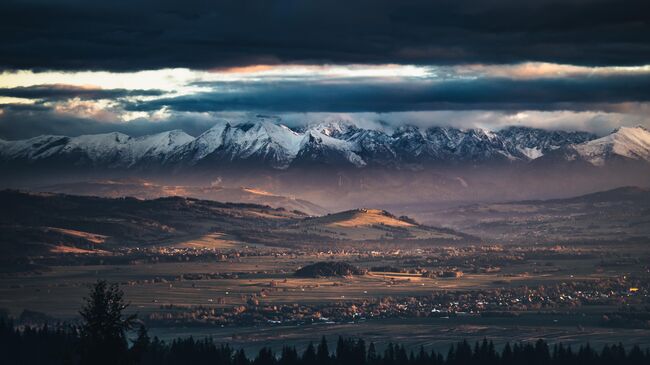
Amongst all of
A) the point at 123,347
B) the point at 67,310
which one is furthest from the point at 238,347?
the point at 123,347

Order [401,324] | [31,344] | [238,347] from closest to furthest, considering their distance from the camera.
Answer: [31,344]
[238,347]
[401,324]

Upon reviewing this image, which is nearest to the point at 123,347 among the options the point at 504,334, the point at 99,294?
the point at 99,294

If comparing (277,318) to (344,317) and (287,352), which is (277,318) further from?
(287,352)

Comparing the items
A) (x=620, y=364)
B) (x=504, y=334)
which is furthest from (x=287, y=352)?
(x=504, y=334)

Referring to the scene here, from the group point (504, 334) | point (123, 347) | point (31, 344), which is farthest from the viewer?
point (504, 334)

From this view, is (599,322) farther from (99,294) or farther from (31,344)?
(99,294)

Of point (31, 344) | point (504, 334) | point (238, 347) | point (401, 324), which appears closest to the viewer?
Result: point (31, 344)

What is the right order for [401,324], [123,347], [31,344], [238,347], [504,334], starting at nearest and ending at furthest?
[123,347], [31,344], [238,347], [504,334], [401,324]

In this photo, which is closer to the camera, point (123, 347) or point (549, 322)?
point (123, 347)

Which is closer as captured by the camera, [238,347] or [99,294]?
[99,294]
